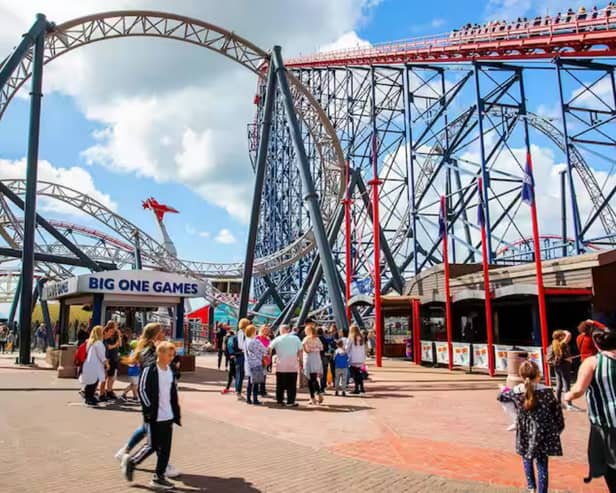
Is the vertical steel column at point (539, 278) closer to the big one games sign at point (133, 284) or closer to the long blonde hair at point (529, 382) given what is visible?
the long blonde hair at point (529, 382)

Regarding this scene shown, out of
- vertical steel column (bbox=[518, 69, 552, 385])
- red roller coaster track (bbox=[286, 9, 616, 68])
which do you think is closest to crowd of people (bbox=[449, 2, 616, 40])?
red roller coaster track (bbox=[286, 9, 616, 68])

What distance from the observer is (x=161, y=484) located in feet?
14.6

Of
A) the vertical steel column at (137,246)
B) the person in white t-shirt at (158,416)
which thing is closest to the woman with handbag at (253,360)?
the person in white t-shirt at (158,416)

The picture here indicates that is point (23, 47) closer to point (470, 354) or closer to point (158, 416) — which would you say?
point (158, 416)

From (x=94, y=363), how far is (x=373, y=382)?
6.61 metres

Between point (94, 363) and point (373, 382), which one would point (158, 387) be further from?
point (373, 382)

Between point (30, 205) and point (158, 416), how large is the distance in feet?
45.3

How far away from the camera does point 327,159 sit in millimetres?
25234

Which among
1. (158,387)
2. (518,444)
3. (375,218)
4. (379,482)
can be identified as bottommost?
(379,482)

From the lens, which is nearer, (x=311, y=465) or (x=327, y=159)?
(x=311, y=465)

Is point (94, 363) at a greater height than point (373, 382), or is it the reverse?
point (94, 363)

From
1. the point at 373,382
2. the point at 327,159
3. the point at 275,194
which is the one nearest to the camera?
the point at 373,382

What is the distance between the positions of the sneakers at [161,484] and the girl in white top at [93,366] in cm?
460

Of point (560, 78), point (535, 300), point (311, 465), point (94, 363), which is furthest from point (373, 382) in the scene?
point (560, 78)
